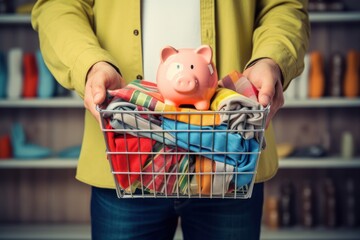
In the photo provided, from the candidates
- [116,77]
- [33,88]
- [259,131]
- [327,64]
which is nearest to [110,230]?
[116,77]

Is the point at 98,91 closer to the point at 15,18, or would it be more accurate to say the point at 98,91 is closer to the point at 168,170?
the point at 168,170

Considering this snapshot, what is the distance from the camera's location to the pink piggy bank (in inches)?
35.3

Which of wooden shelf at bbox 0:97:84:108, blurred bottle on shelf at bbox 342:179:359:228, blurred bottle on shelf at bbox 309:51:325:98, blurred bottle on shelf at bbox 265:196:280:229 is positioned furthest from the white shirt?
blurred bottle on shelf at bbox 342:179:359:228

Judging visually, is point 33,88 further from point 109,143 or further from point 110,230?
point 109,143

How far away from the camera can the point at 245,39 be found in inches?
47.7

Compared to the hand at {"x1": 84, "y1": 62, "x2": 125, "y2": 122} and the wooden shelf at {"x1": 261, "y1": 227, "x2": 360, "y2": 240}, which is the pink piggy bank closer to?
the hand at {"x1": 84, "y1": 62, "x2": 125, "y2": 122}

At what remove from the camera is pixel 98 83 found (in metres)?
0.90

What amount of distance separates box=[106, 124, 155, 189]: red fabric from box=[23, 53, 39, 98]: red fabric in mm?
2458

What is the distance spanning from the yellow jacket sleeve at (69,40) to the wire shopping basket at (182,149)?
0.56 feet

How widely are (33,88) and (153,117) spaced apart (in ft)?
8.20

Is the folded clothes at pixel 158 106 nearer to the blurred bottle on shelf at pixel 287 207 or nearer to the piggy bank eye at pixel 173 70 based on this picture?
the piggy bank eye at pixel 173 70

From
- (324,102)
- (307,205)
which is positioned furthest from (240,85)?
(307,205)

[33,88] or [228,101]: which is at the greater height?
[228,101]

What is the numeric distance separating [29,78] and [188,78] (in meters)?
2.47
